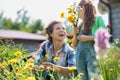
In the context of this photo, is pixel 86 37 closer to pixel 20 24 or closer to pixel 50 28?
pixel 50 28

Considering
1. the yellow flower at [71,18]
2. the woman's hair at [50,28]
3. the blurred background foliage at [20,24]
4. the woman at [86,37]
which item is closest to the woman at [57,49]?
the woman's hair at [50,28]

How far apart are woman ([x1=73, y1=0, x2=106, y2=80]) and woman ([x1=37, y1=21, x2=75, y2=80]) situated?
0.53ft

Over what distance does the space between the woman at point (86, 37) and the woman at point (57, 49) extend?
0.16 meters

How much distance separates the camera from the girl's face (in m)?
3.62

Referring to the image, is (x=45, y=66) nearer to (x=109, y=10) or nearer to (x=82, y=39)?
(x=82, y=39)

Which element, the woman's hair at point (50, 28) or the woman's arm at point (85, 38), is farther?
the woman's hair at point (50, 28)

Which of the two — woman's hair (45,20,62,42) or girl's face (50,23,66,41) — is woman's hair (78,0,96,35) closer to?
girl's face (50,23,66,41)

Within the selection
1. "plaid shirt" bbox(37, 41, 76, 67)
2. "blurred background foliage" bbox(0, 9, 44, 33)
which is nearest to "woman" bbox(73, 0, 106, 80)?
"plaid shirt" bbox(37, 41, 76, 67)

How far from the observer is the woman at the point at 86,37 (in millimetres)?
3312

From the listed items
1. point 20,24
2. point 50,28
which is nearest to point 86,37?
point 50,28

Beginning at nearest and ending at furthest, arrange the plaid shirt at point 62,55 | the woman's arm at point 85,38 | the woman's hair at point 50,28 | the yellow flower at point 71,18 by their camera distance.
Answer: the yellow flower at point 71,18
the woman's arm at point 85,38
the plaid shirt at point 62,55
the woman's hair at point 50,28

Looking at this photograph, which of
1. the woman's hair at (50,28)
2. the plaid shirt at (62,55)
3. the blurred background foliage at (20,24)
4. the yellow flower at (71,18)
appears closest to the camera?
the yellow flower at (71,18)

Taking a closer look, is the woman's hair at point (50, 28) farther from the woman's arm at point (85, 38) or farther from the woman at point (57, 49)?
the woman's arm at point (85, 38)

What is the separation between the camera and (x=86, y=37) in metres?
3.28
